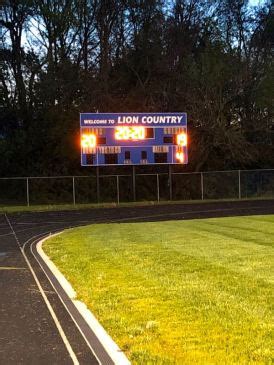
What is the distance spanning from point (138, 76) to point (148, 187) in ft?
36.3

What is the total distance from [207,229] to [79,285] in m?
9.26

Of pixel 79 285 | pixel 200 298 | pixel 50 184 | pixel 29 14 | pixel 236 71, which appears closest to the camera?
pixel 200 298

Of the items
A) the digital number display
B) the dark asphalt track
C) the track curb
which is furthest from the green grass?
the digital number display

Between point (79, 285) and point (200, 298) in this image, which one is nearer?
point (200, 298)

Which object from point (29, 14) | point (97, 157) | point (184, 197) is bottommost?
point (184, 197)

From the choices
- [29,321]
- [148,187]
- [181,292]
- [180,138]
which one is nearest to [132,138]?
[180,138]

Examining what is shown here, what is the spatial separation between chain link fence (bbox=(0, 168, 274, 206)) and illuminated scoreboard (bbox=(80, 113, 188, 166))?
13.6 ft

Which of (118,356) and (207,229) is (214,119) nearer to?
(207,229)

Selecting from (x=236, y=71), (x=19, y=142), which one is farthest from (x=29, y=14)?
(x=236, y=71)

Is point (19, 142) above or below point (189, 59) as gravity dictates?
below

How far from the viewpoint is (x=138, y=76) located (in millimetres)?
47500

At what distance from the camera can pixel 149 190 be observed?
136 feet

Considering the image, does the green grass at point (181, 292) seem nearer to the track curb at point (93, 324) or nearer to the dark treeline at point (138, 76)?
the track curb at point (93, 324)

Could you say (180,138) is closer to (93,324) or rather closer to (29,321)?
(29,321)
